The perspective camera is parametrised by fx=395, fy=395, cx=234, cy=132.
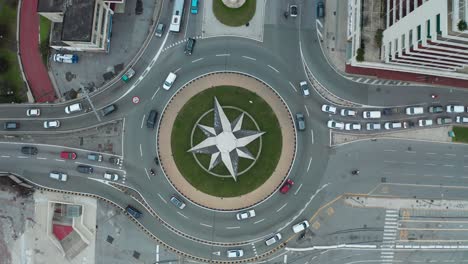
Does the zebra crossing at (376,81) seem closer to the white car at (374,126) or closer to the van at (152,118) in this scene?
the white car at (374,126)

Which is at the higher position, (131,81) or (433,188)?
(131,81)

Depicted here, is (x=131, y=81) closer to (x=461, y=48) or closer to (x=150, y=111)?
(x=150, y=111)

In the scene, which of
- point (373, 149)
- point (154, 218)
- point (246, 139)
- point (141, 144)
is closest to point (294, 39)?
point (246, 139)

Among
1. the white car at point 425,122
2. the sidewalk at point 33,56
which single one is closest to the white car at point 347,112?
the white car at point 425,122

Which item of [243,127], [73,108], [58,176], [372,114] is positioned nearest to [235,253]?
[243,127]

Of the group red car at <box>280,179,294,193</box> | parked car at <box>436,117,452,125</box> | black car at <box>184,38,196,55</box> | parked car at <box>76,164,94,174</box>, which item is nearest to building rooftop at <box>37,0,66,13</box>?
black car at <box>184,38,196,55</box>

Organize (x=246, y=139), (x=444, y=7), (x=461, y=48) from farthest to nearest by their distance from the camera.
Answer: (x=246, y=139), (x=461, y=48), (x=444, y=7)

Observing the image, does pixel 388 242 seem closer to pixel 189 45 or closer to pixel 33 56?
pixel 189 45
